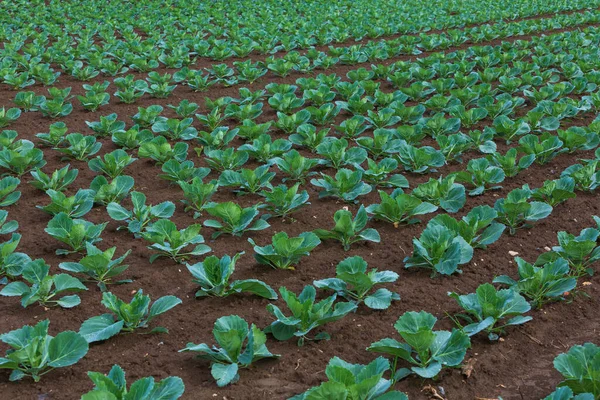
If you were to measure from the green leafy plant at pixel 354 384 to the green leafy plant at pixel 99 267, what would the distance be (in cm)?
162

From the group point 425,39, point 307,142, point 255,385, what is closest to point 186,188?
point 307,142

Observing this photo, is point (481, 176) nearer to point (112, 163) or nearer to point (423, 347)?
point (423, 347)

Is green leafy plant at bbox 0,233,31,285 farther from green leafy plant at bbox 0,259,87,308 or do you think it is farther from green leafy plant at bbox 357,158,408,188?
green leafy plant at bbox 357,158,408,188

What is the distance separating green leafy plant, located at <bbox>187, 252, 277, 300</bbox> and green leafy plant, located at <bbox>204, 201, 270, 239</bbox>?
0.70 m

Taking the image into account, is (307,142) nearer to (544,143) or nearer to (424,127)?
(424,127)

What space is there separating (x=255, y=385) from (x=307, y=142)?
3.51 metres

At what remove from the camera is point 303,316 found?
134 inches

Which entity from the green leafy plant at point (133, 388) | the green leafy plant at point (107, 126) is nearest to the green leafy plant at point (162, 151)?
the green leafy plant at point (107, 126)

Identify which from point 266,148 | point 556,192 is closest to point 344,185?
point 266,148

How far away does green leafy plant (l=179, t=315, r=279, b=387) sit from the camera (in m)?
3.14

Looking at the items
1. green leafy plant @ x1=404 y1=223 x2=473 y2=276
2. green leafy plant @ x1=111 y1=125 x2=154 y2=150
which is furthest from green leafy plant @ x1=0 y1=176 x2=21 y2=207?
green leafy plant @ x1=404 y1=223 x2=473 y2=276

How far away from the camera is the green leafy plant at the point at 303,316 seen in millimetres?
3408

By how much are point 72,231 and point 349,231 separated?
1.88m

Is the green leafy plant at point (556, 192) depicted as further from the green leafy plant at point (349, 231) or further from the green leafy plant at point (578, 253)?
the green leafy plant at point (349, 231)
